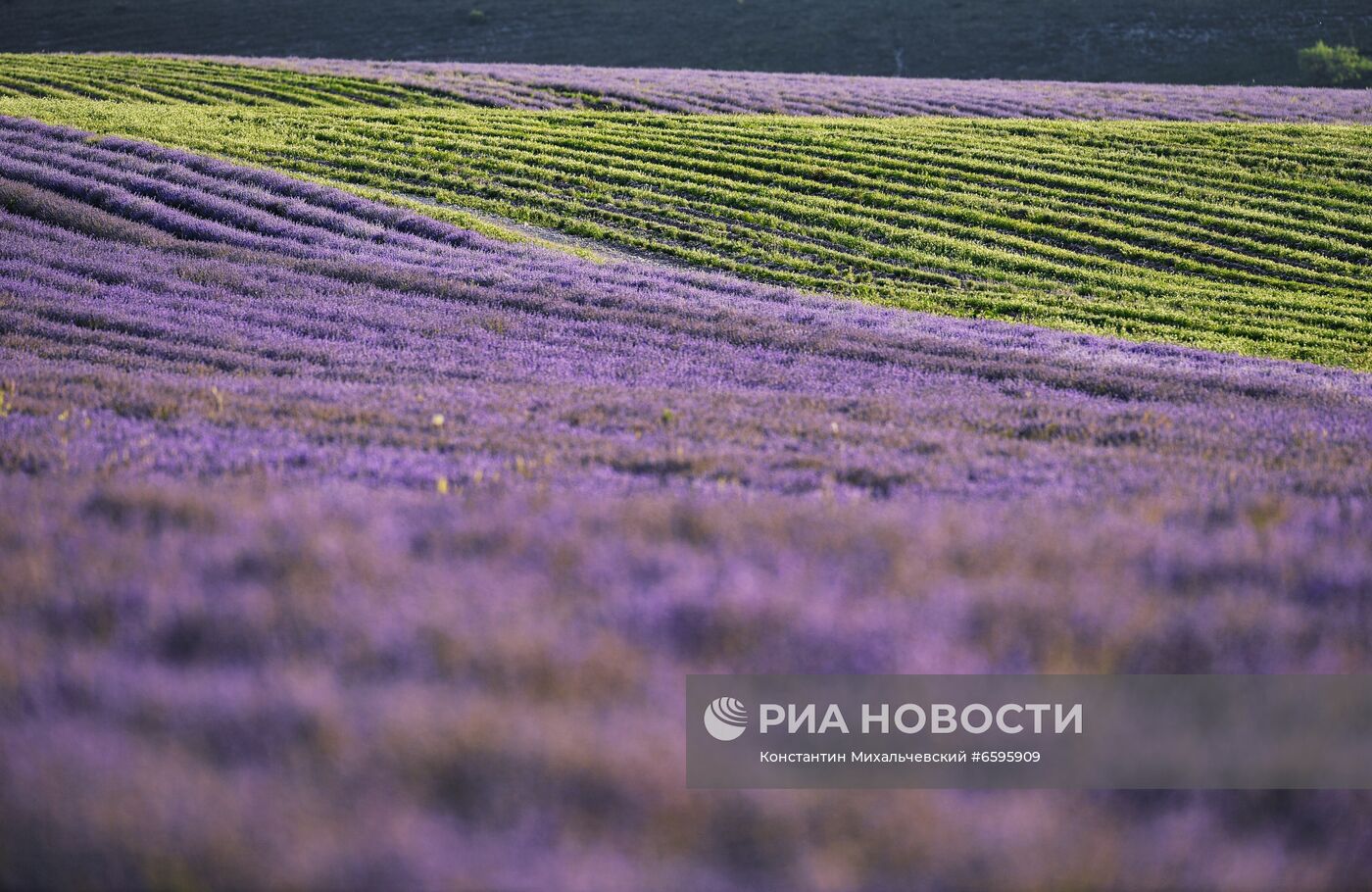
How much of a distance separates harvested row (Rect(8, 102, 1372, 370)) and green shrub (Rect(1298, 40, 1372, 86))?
134 ft

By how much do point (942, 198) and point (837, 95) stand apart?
2160 centimetres

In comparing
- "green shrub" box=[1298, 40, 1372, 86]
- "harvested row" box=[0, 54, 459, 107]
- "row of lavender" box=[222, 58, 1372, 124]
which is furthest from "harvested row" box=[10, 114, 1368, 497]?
"green shrub" box=[1298, 40, 1372, 86]

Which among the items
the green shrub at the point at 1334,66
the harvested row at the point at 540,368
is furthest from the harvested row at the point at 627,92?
the harvested row at the point at 540,368

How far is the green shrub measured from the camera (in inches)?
2662

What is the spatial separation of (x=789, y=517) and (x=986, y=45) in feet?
280

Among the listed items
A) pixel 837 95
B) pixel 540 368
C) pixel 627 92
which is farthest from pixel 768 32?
pixel 540 368

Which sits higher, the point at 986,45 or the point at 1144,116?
the point at 986,45

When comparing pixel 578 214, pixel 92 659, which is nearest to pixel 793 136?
pixel 578 214

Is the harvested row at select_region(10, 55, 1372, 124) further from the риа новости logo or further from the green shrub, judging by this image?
the риа новости logo

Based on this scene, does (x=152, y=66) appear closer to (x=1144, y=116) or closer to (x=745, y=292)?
(x=745, y=292)

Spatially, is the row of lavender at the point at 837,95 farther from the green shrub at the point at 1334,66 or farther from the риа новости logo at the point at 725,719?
the риа новости logo at the point at 725,719

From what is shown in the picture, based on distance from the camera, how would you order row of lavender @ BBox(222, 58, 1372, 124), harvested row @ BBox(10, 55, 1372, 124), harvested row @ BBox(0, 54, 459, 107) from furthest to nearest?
row of lavender @ BBox(222, 58, 1372, 124) < harvested row @ BBox(10, 55, 1372, 124) < harvested row @ BBox(0, 54, 459, 107)

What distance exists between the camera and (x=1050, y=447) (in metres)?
8.11

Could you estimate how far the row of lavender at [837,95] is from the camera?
141 feet
